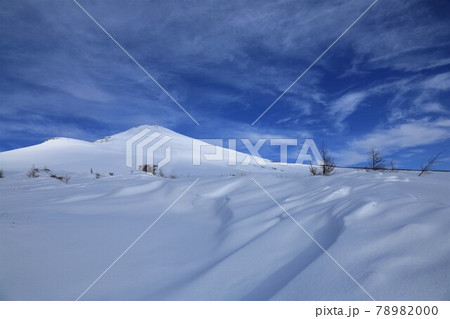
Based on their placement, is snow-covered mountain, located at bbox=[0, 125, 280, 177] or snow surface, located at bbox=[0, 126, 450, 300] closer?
snow surface, located at bbox=[0, 126, 450, 300]

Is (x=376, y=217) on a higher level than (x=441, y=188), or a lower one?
lower

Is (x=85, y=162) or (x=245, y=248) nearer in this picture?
(x=245, y=248)

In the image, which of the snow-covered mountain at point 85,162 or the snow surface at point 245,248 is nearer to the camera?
the snow surface at point 245,248

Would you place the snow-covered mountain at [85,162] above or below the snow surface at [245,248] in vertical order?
above

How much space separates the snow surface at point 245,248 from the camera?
1.71m

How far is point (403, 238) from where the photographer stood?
196 centimetres

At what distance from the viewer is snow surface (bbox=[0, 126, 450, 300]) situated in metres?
1.71

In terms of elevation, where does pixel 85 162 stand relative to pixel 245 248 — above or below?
above

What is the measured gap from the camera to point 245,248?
2564 mm

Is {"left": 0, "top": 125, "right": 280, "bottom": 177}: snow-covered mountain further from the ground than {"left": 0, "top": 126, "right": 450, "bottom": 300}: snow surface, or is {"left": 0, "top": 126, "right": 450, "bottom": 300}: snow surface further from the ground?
{"left": 0, "top": 125, "right": 280, "bottom": 177}: snow-covered mountain

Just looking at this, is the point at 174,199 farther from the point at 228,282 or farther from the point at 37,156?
the point at 37,156

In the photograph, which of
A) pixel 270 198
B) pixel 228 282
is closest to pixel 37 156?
pixel 270 198
